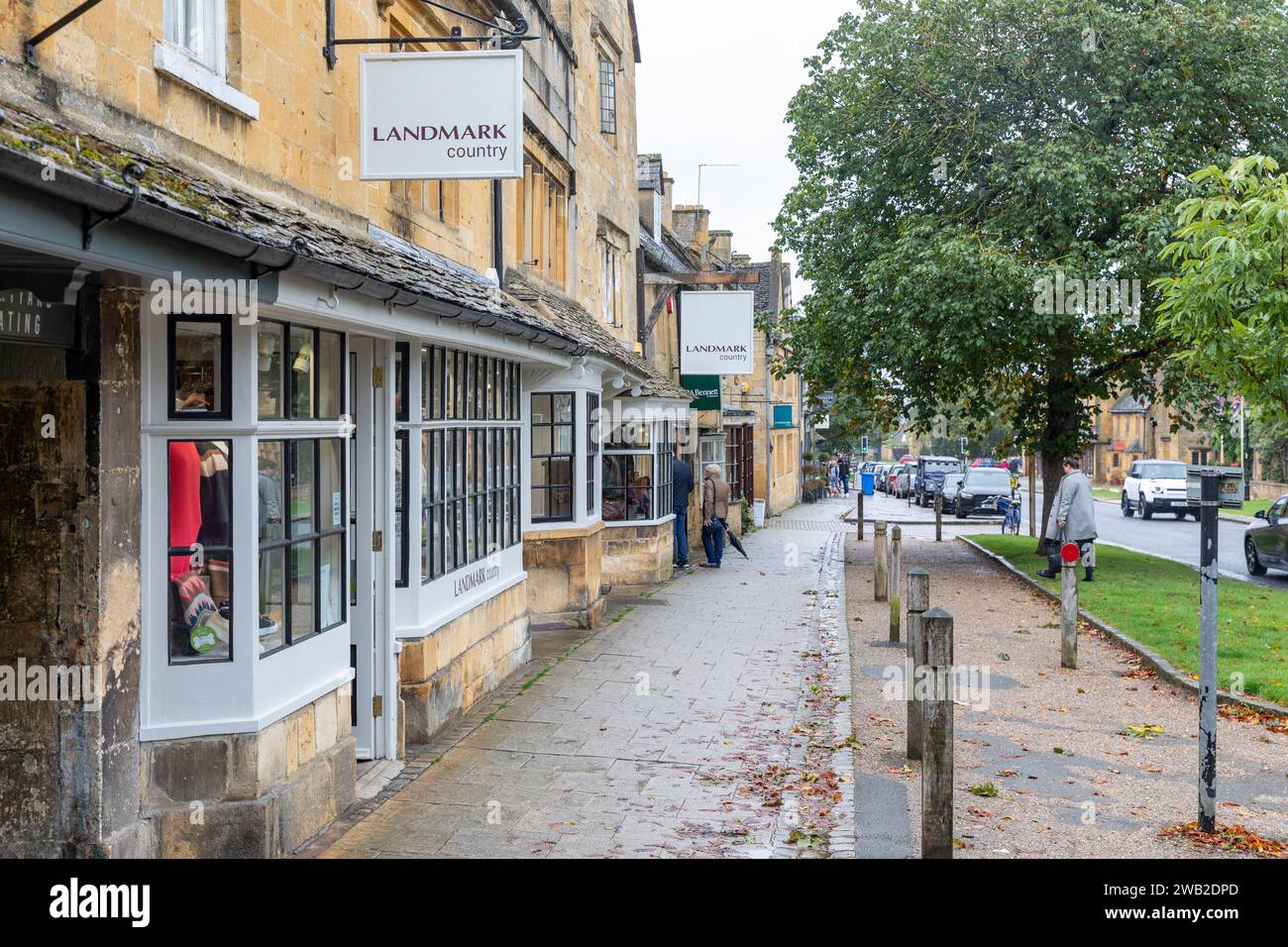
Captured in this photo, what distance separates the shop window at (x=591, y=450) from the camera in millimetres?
14102

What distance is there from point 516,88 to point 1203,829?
595 centimetres

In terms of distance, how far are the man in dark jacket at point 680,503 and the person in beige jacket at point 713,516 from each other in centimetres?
40

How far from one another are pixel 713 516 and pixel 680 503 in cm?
85

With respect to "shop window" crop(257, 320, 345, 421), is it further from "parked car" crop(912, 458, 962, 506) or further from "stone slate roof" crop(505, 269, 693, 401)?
"parked car" crop(912, 458, 962, 506)

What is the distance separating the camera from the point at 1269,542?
20.1 meters

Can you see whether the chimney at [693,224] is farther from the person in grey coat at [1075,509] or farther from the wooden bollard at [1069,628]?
the wooden bollard at [1069,628]

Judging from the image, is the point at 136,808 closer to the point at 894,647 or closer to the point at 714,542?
the point at 894,647

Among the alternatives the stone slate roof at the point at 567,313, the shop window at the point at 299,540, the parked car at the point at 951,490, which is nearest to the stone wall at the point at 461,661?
the shop window at the point at 299,540

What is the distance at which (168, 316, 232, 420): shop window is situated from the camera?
538 cm

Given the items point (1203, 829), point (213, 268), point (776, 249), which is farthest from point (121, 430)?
point (776, 249)

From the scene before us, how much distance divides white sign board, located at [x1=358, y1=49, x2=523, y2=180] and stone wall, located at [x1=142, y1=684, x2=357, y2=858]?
12.2 ft

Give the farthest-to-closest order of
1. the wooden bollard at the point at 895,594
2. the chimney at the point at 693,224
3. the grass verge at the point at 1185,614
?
the chimney at the point at 693,224 → the wooden bollard at the point at 895,594 → the grass verge at the point at 1185,614

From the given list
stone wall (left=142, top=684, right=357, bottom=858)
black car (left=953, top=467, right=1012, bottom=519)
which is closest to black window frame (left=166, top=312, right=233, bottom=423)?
stone wall (left=142, top=684, right=357, bottom=858)

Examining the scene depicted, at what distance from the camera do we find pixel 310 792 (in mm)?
6207
